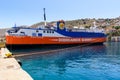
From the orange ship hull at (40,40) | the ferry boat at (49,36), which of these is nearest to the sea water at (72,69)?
the orange ship hull at (40,40)

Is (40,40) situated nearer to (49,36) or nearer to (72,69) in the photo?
(49,36)

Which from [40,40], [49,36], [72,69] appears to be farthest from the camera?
[49,36]

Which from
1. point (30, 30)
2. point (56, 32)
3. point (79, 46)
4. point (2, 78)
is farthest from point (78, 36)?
point (2, 78)

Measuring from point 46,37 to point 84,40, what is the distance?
14412mm

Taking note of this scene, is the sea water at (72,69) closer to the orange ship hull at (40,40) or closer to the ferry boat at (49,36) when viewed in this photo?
the orange ship hull at (40,40)

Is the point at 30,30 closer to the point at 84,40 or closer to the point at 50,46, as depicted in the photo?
the point at 50,46

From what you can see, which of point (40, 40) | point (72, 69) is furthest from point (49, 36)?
point (72, 69)

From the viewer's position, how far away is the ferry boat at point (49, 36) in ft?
138

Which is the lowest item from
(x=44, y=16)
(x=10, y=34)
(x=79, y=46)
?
(x=79, y=46)

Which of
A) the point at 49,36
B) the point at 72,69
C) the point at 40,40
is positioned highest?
the point at 49,36

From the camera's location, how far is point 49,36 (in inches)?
1885

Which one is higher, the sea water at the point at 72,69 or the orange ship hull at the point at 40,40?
the orange ship hull at the point at 40,40

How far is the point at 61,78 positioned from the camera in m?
18.2

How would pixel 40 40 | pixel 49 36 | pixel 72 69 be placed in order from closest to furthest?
pixel 72 69
pixel 40 40
pixel 49 36
